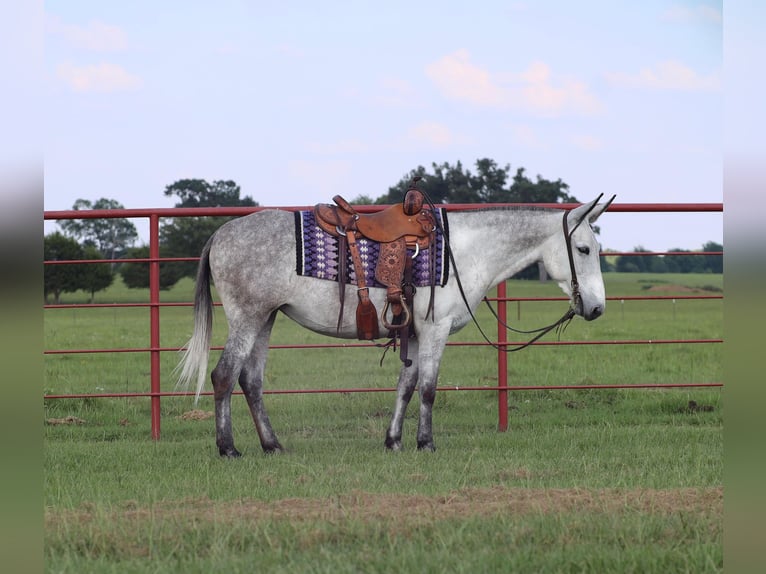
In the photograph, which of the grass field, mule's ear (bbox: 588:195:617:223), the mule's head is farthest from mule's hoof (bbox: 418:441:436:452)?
mule's ear (bbox: 588:195:617:223)

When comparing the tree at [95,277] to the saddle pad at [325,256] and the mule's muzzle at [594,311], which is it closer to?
the saddle pad at [325,256]

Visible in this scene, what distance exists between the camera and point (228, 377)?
5773mm

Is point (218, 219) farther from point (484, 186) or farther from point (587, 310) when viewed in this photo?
point (587, 310)

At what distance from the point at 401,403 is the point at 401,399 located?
0.03 meters

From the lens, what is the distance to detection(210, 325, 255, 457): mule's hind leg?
5777mm

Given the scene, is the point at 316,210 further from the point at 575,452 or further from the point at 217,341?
the point at 217,341

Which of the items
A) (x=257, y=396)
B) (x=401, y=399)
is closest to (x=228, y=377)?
(x=257, y=396)

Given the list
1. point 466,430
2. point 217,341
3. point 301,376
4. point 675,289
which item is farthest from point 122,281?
point 466,430

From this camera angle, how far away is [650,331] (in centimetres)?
1772

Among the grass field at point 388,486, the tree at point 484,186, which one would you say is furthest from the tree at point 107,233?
the grass field at point 388,486

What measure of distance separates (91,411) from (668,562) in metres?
5.81

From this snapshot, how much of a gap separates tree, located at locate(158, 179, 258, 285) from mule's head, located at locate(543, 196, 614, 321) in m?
40.3

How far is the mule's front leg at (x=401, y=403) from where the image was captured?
235 inches

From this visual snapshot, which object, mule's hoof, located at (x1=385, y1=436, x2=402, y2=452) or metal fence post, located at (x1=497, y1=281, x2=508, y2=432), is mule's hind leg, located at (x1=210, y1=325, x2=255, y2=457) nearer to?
mule's hoof, located at (x1=385, y1=436, x2=402, y2=452)
